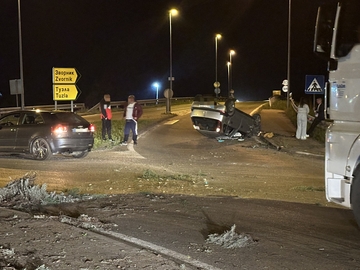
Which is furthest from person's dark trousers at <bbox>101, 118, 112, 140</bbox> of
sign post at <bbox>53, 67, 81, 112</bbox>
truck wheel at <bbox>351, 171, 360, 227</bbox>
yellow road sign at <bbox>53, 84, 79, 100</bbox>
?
truck wheel at <bbox>351, 171, 360, 227</bbox>

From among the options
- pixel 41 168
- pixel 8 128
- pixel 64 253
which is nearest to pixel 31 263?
pixel 64 253

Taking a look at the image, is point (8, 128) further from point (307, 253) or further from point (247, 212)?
point (307, 253)

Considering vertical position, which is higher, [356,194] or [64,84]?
[64,84]

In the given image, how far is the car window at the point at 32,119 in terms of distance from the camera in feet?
47.5

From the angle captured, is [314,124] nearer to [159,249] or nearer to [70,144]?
[70,144]

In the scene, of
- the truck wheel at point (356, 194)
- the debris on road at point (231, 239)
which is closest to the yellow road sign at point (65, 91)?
the debris on road at point (231, 239)

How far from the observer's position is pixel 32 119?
48.1ft

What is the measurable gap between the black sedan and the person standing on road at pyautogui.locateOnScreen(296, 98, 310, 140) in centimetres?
812

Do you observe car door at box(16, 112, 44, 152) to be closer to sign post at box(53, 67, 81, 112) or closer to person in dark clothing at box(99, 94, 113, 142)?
person in dark clothing at box(99, 94, 113, 142)

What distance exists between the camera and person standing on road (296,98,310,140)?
18.7 meters

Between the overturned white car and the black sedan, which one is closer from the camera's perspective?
the black sedan

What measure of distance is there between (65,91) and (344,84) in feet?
51.6

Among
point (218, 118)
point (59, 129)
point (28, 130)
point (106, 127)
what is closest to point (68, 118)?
point (59, 129)

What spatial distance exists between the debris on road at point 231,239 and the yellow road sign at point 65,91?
601 inches
